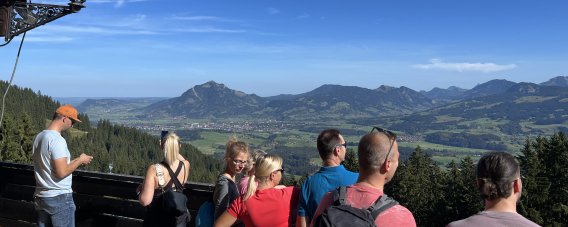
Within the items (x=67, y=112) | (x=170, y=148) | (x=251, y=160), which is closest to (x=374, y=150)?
(x=251, y=160)

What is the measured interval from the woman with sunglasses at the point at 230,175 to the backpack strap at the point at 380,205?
5.45 ft

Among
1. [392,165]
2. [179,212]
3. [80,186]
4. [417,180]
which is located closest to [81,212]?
[80,186]

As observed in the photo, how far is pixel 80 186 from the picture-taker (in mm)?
6090

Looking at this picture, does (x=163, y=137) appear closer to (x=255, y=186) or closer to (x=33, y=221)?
(x=255, y=186)

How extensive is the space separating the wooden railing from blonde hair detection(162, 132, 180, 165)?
0.86 metres

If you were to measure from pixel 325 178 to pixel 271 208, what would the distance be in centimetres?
45

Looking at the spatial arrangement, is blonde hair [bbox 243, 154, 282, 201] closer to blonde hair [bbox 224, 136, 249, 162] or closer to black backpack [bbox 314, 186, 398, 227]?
blonde hair [bbox 224, 136, 249, 162]

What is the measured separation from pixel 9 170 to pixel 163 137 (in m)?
3.20

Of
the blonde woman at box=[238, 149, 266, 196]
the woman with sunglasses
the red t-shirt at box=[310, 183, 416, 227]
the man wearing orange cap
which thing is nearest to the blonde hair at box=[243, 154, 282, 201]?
the blonde woman at box=[238, 149, 266, 196]

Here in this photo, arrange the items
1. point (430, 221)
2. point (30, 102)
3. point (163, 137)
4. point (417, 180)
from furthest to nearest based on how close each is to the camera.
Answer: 1. point (30, 102)
2. point (417, 180)
3. point (430, 221)
4. point (163, 137)

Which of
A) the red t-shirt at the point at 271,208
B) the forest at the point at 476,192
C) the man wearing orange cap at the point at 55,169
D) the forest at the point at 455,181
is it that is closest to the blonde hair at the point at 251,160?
the red t-shirt at the point at 271,208

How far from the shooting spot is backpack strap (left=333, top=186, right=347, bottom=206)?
2707mm

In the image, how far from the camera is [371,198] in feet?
8.76

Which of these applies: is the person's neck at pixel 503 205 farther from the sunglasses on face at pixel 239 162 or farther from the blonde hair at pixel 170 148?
the blonde hair at pixel 170 148
